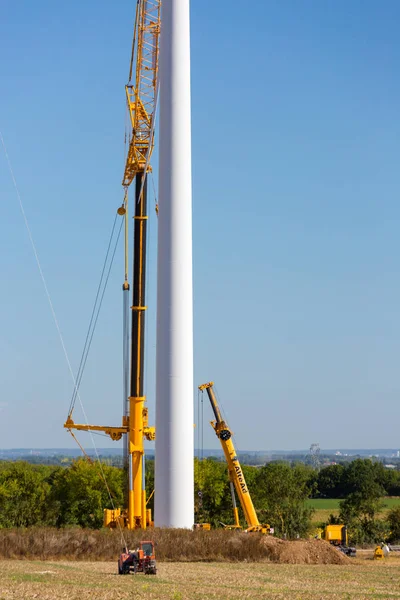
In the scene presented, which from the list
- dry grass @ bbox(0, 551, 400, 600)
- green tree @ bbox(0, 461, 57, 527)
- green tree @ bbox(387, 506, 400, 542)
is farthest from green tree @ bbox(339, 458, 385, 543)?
dry grass @ bbox(0, 551, 400, 600)

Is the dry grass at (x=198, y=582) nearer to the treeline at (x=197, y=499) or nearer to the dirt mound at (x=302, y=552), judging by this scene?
the dirt mound at (x=302, y=552)

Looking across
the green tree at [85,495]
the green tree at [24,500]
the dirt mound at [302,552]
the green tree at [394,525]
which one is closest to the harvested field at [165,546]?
the dirt mound at [302,552]

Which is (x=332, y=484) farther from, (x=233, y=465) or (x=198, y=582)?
(x=198, y=582)

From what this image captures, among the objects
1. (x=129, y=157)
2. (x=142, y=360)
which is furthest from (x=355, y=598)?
(x=129, y=157)

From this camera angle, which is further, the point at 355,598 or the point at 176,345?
the point at 176,345

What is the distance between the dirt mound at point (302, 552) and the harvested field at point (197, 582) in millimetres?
1622

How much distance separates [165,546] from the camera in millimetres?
37188

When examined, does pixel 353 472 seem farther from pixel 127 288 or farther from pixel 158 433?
pixel 158 433

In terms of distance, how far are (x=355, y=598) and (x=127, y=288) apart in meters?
34.4

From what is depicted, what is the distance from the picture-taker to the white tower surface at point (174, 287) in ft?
129

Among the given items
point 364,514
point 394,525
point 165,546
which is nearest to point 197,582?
point 165,546

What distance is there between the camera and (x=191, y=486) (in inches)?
1569

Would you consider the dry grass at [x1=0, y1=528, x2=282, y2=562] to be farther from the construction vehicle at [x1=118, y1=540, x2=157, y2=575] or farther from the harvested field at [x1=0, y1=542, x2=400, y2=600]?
the construction vehicle at [x1=118, y1=540, x2=157, y2=575]

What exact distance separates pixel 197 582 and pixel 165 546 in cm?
1014
